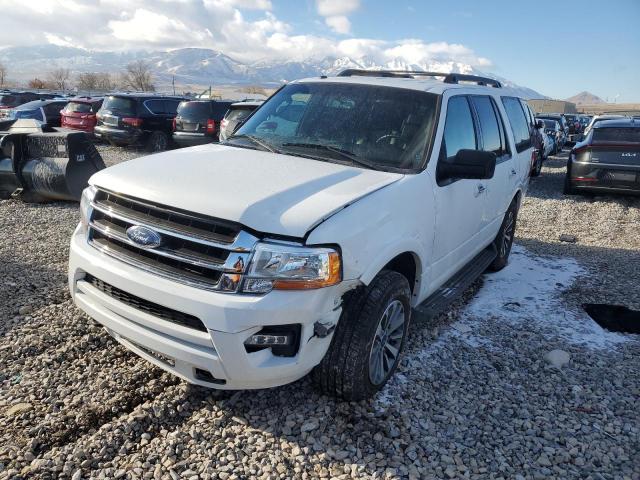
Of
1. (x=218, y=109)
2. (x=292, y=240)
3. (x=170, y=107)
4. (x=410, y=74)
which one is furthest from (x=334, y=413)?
(x=170, y=107)

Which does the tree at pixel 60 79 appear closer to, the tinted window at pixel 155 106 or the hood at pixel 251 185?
the tinted window at pixel 155 106

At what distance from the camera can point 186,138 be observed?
13.4 meters

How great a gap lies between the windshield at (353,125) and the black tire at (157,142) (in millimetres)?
12027

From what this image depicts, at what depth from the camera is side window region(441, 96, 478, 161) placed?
358cm

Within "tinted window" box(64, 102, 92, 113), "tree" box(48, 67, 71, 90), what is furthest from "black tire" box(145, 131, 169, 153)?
"tree" box(48, 67, 71, 90)

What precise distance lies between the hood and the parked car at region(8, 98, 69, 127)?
1603 cm

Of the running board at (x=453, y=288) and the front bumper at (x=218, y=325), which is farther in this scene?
the running board at (x=453, y=288)

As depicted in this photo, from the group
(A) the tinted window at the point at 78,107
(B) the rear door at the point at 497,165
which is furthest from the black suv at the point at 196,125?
(B) the rear door at the point at 497,165

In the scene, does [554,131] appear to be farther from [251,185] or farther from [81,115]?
[251,185]

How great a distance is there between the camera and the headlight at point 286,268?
234 cm

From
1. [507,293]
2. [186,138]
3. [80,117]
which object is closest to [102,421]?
[507,293]

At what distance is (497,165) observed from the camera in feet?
15.2

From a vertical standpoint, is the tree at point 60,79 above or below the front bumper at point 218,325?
above

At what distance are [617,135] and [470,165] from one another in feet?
27.7
